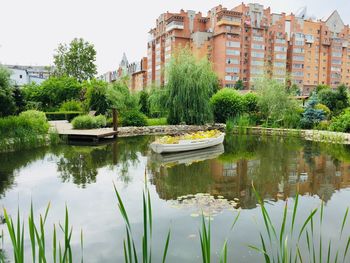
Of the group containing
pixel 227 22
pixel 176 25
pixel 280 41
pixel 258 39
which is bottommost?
pixel 258 39

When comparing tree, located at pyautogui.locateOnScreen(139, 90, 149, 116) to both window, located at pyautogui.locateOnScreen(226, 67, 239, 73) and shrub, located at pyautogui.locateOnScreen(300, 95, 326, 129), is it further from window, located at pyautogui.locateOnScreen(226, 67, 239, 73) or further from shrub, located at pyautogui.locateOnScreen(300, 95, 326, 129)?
window, located at pyautogui.locateOnScreen(226, 67, 239, 73)

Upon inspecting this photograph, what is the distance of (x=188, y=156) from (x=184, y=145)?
66 cm

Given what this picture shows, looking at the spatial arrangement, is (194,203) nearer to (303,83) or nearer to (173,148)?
(173,148)

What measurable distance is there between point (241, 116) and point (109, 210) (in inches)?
625

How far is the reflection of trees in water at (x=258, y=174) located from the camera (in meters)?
6.97

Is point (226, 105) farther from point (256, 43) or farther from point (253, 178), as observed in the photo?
point (256, 43)

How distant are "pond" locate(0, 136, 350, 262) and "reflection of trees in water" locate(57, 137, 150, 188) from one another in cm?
3

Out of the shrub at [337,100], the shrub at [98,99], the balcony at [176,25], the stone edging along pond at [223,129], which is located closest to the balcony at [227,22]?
the balcony at [176,25]

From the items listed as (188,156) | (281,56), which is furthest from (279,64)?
(188,156)

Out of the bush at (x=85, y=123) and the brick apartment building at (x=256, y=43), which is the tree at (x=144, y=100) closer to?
the bush at (x=85, y=123)

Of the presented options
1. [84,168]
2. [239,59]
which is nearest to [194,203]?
[84,168]

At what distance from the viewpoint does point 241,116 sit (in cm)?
2050

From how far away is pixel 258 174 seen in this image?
8.55 metres

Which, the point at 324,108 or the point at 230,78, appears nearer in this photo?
the point at 324,108
